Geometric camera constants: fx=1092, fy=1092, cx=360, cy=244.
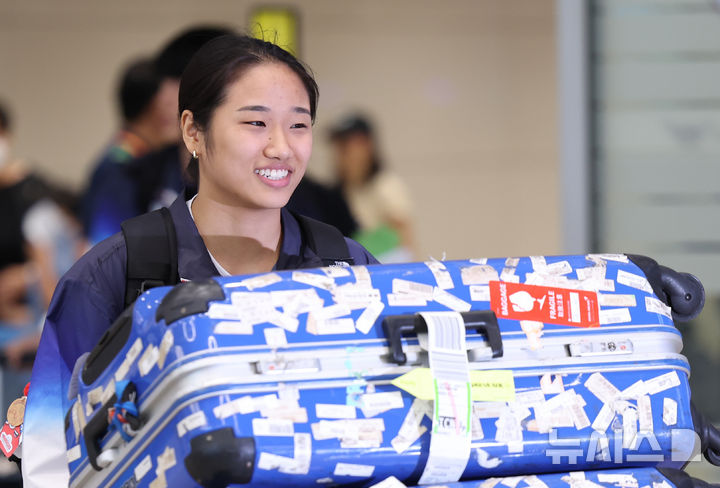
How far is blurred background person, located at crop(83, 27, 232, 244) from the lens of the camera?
3498 millimetres

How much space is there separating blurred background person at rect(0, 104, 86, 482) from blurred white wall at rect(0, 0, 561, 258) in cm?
72

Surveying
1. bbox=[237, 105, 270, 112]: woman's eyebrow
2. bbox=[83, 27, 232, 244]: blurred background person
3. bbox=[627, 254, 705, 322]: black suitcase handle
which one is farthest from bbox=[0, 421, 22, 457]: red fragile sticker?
bbox=[83, 27, 232, 244]: blurred background person

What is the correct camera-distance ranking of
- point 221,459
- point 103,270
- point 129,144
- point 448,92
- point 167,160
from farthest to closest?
point 448,92 < point 129,144 < point 167,160 < point 103,270 < point 221,459

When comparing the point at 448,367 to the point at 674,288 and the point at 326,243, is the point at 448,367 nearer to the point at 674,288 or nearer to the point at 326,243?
the point at 674,288

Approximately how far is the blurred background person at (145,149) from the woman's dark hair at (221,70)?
1405 mm

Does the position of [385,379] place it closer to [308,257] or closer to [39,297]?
[308,257]

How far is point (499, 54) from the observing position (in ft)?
20.2

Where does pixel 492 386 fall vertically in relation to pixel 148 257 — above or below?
below

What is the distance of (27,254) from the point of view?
17.1 ft

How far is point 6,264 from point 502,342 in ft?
13.7

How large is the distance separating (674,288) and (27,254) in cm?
412

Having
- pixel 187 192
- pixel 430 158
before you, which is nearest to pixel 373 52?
pixel 430 158

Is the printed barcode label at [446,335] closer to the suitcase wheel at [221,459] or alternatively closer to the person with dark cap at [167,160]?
the suitcase wheel at [221,459]
